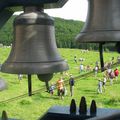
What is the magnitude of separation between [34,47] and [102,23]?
39cm

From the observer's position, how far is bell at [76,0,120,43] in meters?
1.85

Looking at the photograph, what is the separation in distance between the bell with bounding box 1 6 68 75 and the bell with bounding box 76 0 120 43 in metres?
0.22

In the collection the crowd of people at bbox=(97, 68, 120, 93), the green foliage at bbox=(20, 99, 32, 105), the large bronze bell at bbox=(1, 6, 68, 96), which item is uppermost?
the large bronze bell at bbox=(1, 6, 68, 96)

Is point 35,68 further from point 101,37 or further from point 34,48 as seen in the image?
point 101,37

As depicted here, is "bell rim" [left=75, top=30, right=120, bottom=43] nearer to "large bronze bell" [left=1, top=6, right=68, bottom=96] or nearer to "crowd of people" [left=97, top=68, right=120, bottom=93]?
"large bronze bell" [left=1, top=6, right=68, bottom=96]

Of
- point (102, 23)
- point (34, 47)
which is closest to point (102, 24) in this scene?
point (102, 23)

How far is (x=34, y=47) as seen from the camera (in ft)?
6.86

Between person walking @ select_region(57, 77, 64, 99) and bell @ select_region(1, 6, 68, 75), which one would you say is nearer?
bell @ select_region(1, 6, 68, 75)

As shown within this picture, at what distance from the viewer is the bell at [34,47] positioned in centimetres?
203

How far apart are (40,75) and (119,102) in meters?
8.33

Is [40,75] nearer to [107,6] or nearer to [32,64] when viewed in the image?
[32,64]

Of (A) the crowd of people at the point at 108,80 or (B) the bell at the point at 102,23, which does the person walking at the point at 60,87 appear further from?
(B) the bell at the point at 102,23

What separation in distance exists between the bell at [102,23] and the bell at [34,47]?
22cm

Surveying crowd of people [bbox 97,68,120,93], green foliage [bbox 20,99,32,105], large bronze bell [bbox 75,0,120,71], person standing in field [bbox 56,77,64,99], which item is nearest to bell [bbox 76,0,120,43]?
large bronze bell [bbox 75,0,120,71]
